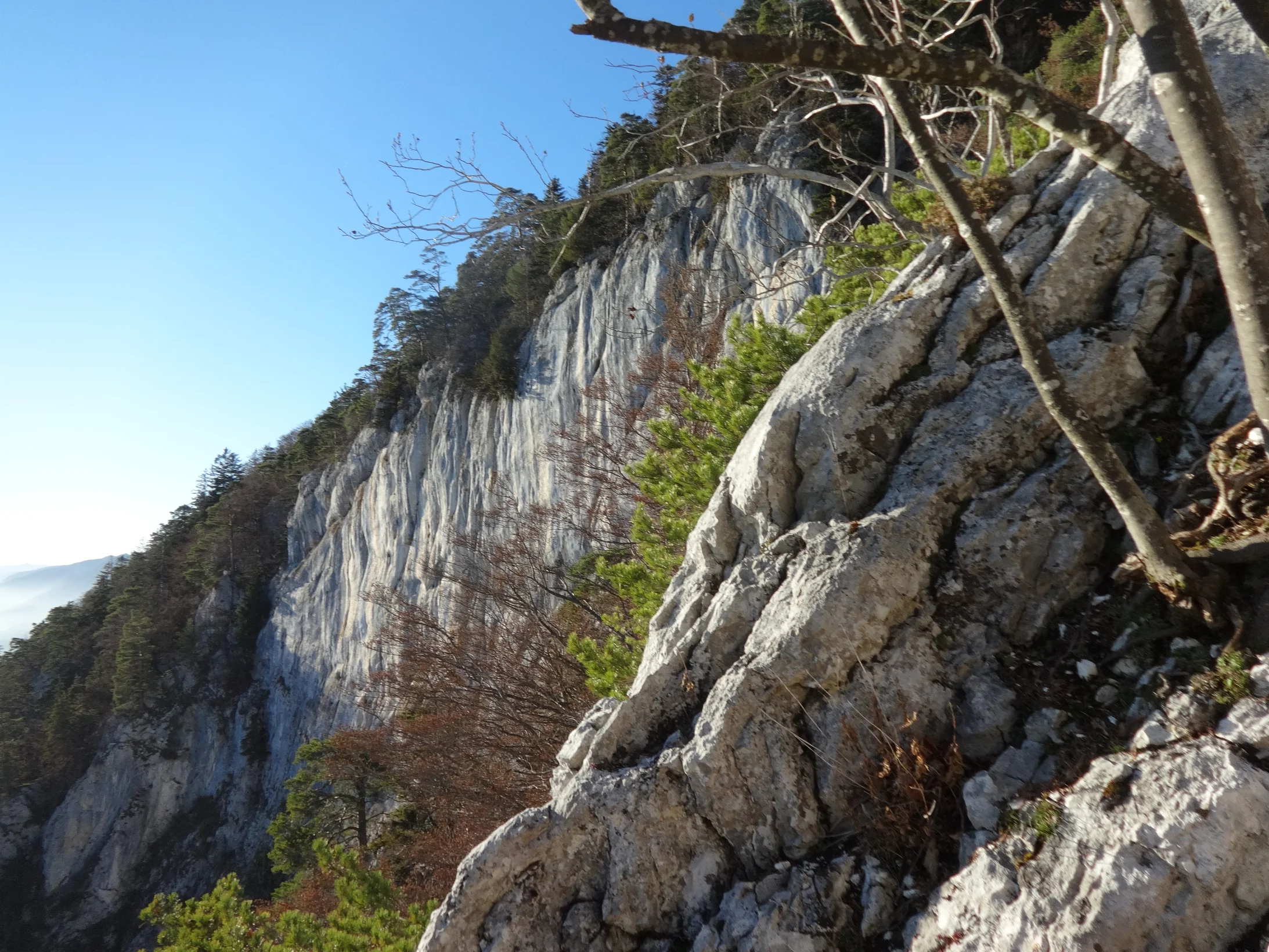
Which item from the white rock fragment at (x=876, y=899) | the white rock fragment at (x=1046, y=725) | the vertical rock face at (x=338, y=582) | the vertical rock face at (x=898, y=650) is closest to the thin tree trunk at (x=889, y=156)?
the vertical rock face at (x=898, y=650)

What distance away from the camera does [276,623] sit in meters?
35.6

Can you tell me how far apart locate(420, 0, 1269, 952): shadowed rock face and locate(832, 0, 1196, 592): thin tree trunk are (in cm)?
58

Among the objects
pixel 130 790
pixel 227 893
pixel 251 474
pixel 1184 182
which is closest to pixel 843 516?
pixel 1184 182

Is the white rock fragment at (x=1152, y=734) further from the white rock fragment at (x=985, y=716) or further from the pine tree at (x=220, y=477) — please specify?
the pine tree at (x=220, y=477)

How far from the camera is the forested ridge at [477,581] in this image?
875 cm

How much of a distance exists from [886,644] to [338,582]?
3262cm

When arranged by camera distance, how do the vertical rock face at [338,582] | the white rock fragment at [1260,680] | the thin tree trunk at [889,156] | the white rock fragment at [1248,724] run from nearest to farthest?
1. the white rock fragment at [1248,724]
2. the white rock fragment at [1260,680]
3. the thin tree trunk at [889,156]
4. the vertical rock face at [338,582]

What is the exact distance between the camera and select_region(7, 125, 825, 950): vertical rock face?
22.5m

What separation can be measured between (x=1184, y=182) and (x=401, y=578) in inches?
1104

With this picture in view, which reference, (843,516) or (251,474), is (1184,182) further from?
(251,474)

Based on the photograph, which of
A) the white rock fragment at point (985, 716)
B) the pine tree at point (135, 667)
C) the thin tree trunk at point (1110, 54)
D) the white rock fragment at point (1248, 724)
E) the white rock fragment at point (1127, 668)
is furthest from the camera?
the pine tree at point (135, 667)

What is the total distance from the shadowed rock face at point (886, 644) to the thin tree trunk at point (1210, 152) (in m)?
1.61

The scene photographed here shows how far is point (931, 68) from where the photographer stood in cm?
249

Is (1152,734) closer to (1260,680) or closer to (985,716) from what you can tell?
(1260,680)
